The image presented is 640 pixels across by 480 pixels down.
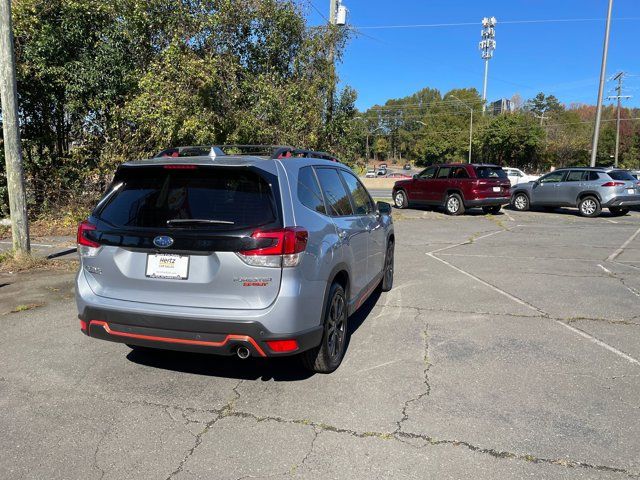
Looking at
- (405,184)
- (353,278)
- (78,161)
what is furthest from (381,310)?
(405,184)

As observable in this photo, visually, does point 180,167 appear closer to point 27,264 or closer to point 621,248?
point 27,264

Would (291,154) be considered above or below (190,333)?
above

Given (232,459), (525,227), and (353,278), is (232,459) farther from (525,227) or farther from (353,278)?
(525,227)

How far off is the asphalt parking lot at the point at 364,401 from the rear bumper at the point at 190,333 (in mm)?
480

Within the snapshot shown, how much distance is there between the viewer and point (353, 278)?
4.63 meters

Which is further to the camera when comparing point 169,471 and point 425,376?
point 425,376

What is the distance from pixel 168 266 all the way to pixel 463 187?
1565 centimetres

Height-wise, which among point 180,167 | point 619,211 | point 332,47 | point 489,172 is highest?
point 332,47

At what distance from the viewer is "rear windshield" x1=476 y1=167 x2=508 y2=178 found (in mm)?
17656

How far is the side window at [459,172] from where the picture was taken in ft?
58.7

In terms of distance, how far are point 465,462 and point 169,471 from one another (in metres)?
1.73

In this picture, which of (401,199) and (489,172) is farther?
(401,199)

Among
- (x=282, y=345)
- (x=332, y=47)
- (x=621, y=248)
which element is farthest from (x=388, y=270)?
(x=332, y=47)

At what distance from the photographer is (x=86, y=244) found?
3.78 m
